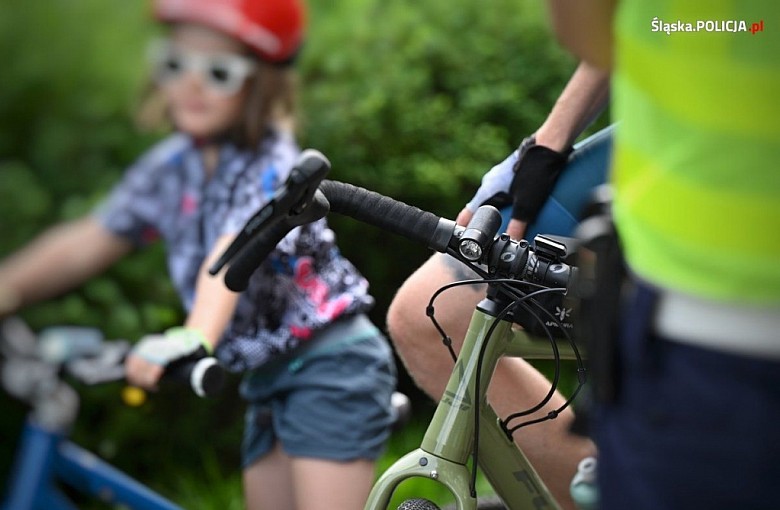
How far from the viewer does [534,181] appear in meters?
2.13

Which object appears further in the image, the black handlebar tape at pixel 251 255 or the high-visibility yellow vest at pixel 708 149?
the black handlebar tape at pixel 251 255

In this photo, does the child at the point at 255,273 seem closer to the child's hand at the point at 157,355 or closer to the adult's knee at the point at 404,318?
the child's hand at the point at 157,355

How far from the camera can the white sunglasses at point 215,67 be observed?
320 cm

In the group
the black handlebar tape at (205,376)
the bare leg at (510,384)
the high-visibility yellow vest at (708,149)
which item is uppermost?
the high-visibility yellow vest at (708,149)

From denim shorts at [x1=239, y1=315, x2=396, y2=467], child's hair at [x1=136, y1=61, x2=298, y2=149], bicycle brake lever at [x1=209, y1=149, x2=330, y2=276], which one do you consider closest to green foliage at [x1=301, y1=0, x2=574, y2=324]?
child's hair at [x1=136, y1=61, x2=298, y2=149]

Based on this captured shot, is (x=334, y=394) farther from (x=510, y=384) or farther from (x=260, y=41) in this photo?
(x=260, y=41)

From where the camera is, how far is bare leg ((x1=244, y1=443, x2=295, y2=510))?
119 inches

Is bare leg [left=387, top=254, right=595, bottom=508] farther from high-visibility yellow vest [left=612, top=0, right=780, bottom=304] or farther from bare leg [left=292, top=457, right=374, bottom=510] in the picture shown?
high-visibility yellow vest [left=612, top=0, right=780, bottom=304]

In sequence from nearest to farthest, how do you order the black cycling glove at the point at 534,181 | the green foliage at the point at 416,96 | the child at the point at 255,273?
the black cycling glove at the point at 534,181 < the child at the point at 255,273 < the green foliage at the point at 416,96

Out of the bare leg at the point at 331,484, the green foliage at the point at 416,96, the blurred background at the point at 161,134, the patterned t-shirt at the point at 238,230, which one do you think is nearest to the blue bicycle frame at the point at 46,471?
the patterned t-shirt at the point at 238,230

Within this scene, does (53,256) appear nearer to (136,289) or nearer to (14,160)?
(14,160)

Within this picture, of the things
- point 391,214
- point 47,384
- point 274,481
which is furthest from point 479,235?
point 274,481

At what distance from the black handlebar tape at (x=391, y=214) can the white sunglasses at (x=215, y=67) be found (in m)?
1.40

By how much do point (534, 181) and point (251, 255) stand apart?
0.55 metres
